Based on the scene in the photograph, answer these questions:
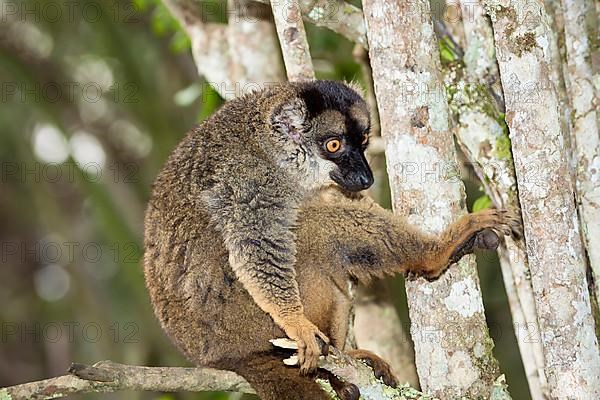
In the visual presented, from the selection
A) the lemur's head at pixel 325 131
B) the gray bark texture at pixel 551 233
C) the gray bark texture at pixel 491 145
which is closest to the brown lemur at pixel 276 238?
the lemur's head at pixel 325 131

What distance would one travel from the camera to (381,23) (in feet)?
13.5

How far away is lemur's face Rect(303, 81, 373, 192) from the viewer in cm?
482

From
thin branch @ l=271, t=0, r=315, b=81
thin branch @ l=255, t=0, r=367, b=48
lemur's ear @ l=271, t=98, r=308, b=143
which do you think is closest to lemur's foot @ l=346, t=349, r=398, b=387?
lemur's ear @ l=271, t=98, r=308, b=143

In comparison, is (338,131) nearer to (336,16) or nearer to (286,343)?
(336,16)

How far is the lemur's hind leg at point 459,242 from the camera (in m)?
4.24

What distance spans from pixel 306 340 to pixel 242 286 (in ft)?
1.89

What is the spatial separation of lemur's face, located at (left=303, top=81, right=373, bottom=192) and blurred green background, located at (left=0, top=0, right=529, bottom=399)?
6.99ft

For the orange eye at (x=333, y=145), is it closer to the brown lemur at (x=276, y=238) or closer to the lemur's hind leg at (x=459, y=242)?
the brown lemur at (x=276, y=238)

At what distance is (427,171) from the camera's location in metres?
4.10

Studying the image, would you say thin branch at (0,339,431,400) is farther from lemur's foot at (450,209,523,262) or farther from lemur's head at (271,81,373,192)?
lemur's head at (271,81,373,192)

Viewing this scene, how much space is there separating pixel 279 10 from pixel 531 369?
8.35 ft

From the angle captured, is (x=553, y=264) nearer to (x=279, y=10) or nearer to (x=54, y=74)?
(x=279, y=10)

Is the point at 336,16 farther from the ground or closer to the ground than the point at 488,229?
farther from the ground

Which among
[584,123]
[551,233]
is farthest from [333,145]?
[551,233]
